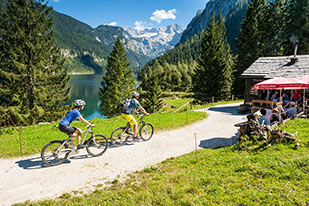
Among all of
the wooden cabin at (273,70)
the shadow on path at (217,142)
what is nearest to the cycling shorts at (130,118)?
the shadow on path at (217,142)

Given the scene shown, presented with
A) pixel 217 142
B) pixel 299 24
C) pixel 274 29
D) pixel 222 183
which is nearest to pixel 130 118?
pixel 217 142

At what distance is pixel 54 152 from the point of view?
7703mm

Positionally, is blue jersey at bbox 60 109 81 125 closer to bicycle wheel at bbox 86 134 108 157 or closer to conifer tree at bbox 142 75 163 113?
bicycle wheel at bbox 86 134 108 157

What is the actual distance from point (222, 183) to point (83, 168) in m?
5.49

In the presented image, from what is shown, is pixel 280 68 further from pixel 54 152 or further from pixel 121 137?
pixel 54 152

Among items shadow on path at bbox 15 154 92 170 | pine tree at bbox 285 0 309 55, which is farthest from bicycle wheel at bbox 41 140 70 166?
pine tree at bbox 285 0 309 55

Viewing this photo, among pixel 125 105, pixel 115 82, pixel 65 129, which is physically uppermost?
pixel 115 82

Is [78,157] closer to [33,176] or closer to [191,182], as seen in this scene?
[33,176]

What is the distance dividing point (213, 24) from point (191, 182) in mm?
39296

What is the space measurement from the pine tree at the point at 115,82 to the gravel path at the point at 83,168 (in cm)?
2105

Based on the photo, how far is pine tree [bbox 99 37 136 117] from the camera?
31.3 meters

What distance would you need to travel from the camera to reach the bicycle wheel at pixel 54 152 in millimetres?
7570

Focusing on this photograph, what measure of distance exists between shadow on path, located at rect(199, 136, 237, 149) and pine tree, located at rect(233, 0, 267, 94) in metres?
29.0

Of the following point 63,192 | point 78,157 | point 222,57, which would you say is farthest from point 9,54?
point 222,57
